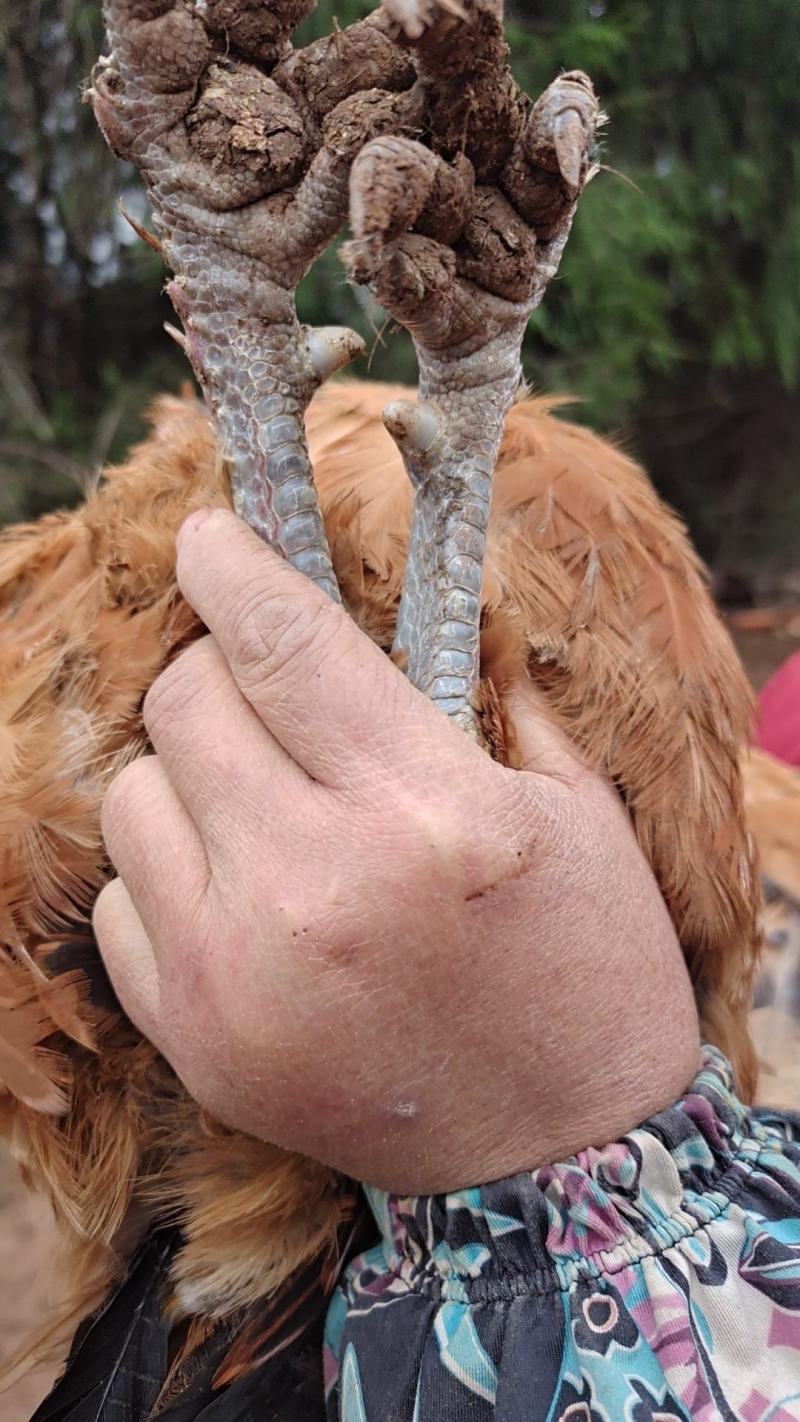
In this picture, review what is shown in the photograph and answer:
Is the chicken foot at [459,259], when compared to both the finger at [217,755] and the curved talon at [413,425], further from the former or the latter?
the finger at [217,755]

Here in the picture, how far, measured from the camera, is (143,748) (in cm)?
88

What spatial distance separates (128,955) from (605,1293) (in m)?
0.39

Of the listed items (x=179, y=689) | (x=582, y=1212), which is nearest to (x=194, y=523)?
(x=179, y=689)

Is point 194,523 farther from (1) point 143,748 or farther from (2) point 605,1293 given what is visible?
(2) point 605,1293

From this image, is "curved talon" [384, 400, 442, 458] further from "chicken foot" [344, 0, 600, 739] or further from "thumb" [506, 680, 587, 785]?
"thumb" [506, 680, 587, 785]

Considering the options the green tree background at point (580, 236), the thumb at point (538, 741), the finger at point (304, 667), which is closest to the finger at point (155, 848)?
the finger at point (304, 667)

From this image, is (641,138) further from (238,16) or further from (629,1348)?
(629,1348)

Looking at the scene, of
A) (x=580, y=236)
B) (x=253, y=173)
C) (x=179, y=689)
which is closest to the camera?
(x=253, y=173)

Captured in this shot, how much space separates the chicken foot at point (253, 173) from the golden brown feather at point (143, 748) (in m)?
0.12

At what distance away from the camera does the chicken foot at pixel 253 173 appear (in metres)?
0.62

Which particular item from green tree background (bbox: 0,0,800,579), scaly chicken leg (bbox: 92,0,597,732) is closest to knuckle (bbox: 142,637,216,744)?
scaly chicken leg (bbox: 92,0,597,732)

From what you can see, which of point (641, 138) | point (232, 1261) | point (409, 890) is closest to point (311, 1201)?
point (232, 1261)

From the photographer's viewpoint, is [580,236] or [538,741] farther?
[580,236]

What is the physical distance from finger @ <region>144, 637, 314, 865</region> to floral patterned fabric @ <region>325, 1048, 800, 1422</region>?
0.29 metres
